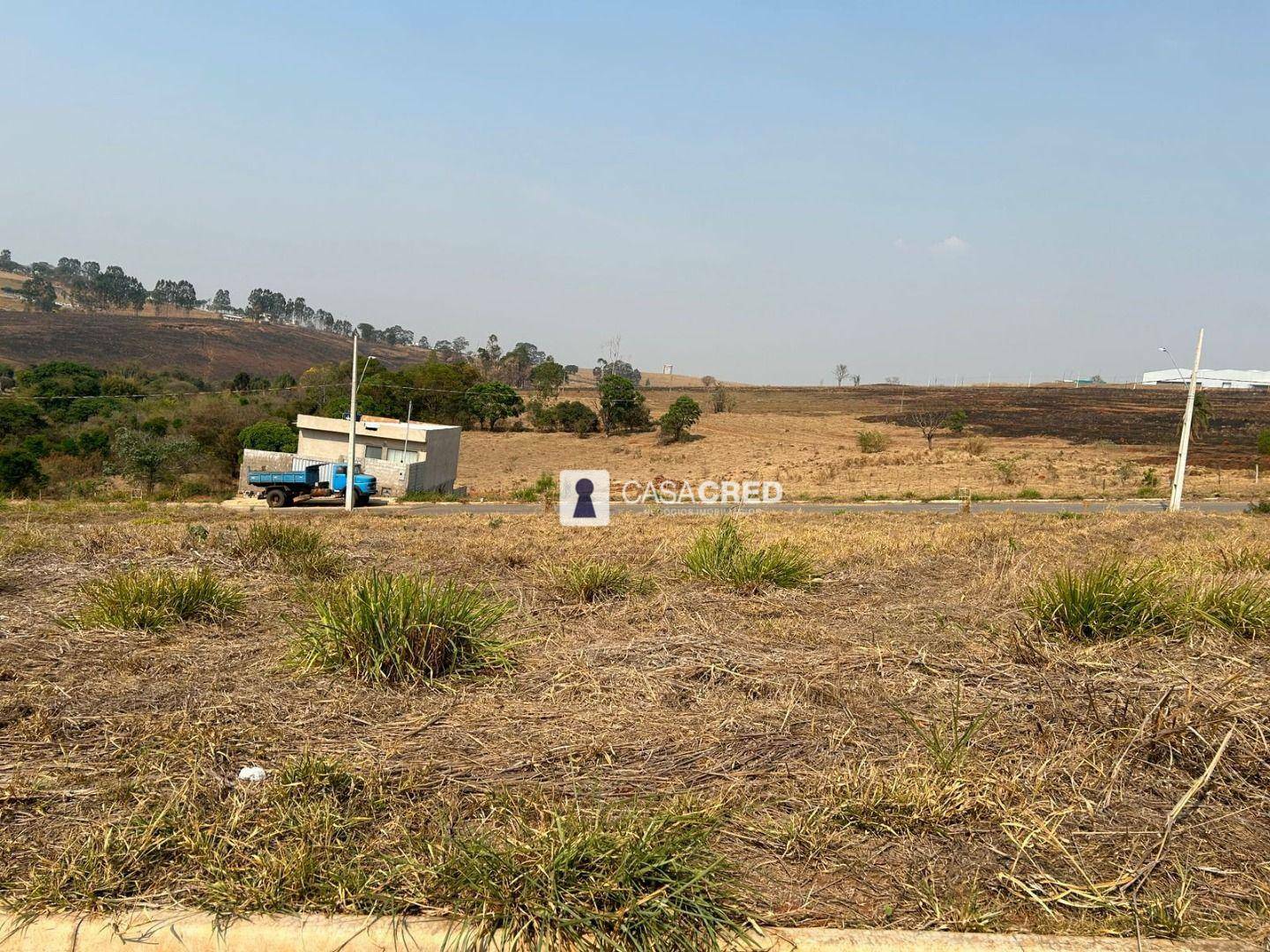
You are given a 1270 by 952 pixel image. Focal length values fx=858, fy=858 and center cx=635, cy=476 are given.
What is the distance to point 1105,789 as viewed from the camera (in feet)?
11.9

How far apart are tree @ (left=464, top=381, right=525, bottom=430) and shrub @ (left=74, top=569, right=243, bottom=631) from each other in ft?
215

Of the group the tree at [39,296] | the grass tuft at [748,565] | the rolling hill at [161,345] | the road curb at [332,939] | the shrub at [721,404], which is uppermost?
the tree at [39,296]

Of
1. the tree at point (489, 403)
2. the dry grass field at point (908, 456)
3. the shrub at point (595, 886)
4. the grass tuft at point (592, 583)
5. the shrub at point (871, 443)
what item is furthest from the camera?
the tree at point (489, 403)

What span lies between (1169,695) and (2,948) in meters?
4.64

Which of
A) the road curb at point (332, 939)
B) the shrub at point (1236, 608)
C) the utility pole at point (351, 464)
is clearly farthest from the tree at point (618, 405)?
the road curb at point (332, 939)

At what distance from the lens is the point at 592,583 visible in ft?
22.1

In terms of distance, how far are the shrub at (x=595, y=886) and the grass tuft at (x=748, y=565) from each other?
4.23 m

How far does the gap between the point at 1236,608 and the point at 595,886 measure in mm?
5323

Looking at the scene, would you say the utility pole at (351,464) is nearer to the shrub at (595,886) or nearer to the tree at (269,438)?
the tree at (269,438)

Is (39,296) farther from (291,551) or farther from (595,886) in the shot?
(595,886)

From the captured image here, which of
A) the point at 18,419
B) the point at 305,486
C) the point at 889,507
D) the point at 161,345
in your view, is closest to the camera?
the point at 889,507

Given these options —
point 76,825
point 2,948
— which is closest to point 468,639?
point 76,825

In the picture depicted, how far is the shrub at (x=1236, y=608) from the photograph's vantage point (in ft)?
18.9
